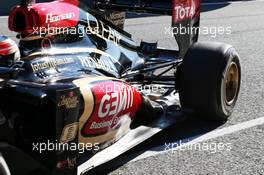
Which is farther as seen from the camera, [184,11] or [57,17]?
[184,11]

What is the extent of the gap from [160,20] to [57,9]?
752 centimetres

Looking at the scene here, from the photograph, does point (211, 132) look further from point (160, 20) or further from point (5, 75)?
point (160, 20)

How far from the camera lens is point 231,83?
4.72 metres

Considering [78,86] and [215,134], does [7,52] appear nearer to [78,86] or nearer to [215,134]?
[78,86]

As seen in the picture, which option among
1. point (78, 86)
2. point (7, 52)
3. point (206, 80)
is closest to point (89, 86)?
point (78, 86)

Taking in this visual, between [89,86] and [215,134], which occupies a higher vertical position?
[89,86]

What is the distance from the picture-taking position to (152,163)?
3662 mm

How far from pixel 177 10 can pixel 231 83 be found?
82cm

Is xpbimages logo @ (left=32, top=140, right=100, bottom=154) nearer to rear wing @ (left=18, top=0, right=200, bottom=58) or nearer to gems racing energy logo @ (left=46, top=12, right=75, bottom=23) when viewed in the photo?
gems racing energy logo @ (left=46, top=12, right=75, bottom=23)

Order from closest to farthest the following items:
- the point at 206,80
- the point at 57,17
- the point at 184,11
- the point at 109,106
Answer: the point at 109,106 < the point at 57,17 < the point at 206,80 < the point at 184,11

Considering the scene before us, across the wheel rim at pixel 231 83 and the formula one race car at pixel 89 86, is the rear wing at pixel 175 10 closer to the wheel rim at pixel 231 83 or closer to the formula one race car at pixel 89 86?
the formula one race car at pixel 89 86

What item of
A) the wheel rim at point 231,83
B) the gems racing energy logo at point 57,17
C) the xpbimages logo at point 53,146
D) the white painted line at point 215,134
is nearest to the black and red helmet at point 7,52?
the gems racing energy logo at point 57,17

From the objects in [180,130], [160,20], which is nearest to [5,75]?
[180,130]

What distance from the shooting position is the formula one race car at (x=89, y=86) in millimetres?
2904
